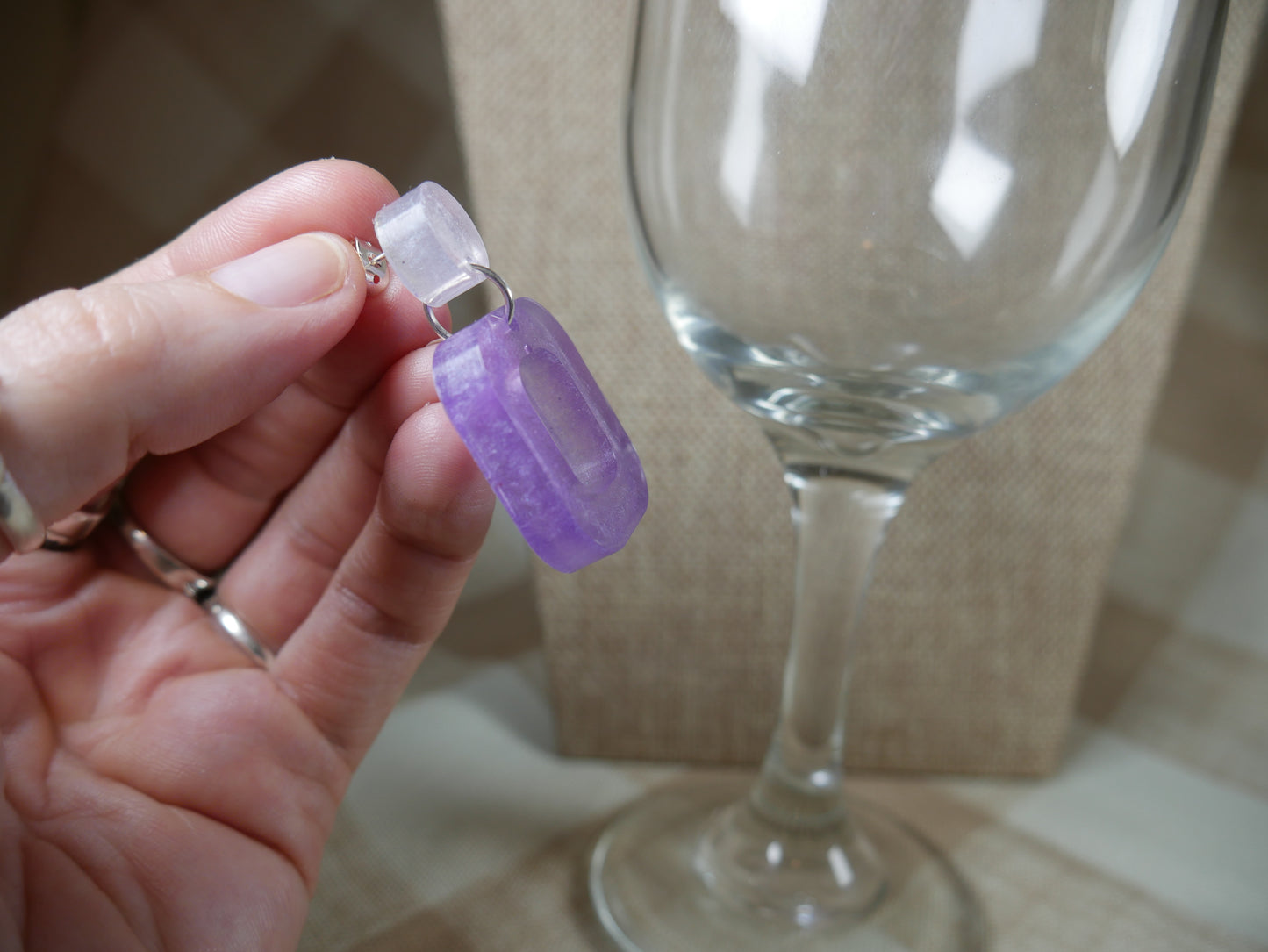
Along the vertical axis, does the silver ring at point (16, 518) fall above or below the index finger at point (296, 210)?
below

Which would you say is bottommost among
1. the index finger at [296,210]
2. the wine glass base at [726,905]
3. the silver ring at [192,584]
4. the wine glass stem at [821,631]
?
the wine glass base at [726,905]

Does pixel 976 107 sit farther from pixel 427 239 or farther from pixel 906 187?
pixel 427 239

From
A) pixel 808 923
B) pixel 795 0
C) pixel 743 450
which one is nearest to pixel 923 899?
pixel 808 923

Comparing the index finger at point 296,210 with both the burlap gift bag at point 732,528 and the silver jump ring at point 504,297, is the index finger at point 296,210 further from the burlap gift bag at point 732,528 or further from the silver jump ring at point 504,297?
the burlap gift bag at point 732,528

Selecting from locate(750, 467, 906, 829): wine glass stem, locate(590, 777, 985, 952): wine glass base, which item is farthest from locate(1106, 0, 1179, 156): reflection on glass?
locate(590, 777, 985, 952): wine glass base

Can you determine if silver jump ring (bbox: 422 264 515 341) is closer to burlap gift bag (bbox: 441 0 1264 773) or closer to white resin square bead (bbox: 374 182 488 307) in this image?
white resin square bead (bbox: 374 182 488 307)

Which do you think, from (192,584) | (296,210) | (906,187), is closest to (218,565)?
(192,584)

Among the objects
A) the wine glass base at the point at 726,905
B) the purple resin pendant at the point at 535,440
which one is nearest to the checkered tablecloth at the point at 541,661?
the wine glass base at the point at 726,905
